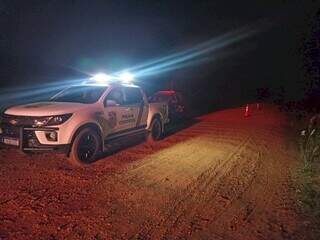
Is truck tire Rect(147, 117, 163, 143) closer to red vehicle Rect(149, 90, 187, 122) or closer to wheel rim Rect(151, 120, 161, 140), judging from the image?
wheel rim Rect(151, 120, 161, 140)

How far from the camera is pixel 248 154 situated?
9305 millimetres

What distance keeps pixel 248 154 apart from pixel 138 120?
123 inches

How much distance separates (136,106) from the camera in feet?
31.7

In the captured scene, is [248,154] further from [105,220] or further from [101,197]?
[105,220]

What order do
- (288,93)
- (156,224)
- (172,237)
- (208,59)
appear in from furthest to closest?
(208,59)
(288,93)
(156,224)
(172,237)

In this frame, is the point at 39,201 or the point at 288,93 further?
the point at 288,93

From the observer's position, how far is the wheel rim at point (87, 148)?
765 cm

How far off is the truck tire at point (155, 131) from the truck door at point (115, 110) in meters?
1.45

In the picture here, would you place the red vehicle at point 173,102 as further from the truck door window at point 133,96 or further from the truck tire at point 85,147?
the truck tire at point 85,147

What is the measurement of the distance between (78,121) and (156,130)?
3694 millimetres

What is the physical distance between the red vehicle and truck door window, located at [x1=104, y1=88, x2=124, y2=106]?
7179mm

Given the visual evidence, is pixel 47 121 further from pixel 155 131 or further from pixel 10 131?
pixel 155 131

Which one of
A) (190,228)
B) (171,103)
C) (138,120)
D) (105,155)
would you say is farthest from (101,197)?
(171,103)

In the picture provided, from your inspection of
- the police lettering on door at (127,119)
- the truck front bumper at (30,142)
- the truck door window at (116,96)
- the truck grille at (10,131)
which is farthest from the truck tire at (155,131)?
the truck grille at (10,131)
